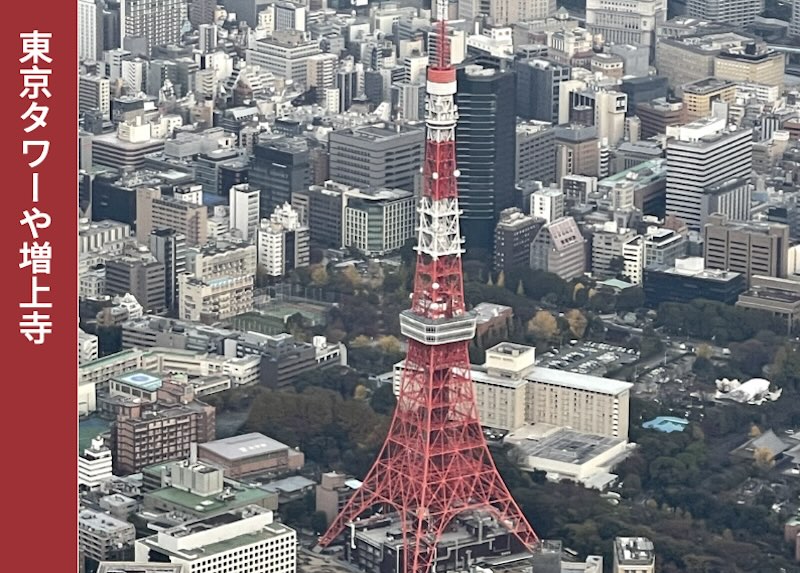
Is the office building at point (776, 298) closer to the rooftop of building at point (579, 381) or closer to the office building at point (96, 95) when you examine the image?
the rooftop of building at point (579, 381)

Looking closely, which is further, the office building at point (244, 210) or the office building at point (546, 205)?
the office building at point (244, 210)

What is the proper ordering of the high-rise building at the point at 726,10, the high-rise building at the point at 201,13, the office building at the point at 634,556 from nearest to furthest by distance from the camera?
the office building at the point at 634,556, the high-rise building at the point at 201,13, the high-rise building at the point at 726,10

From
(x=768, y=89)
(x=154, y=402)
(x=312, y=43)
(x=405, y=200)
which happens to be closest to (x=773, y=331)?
(x=405, y=200)

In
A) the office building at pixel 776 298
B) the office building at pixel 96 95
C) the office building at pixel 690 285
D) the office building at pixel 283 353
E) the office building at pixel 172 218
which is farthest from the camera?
the office building at pixel 96 95

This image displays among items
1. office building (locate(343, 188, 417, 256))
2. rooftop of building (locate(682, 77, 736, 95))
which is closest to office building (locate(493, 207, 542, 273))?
office building (locate(343, 188, 417, 256))

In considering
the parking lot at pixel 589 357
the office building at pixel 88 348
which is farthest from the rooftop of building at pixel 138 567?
the parking lot at pixel 589 357

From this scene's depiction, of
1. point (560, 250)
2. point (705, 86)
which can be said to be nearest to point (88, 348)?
point (560, 250)
